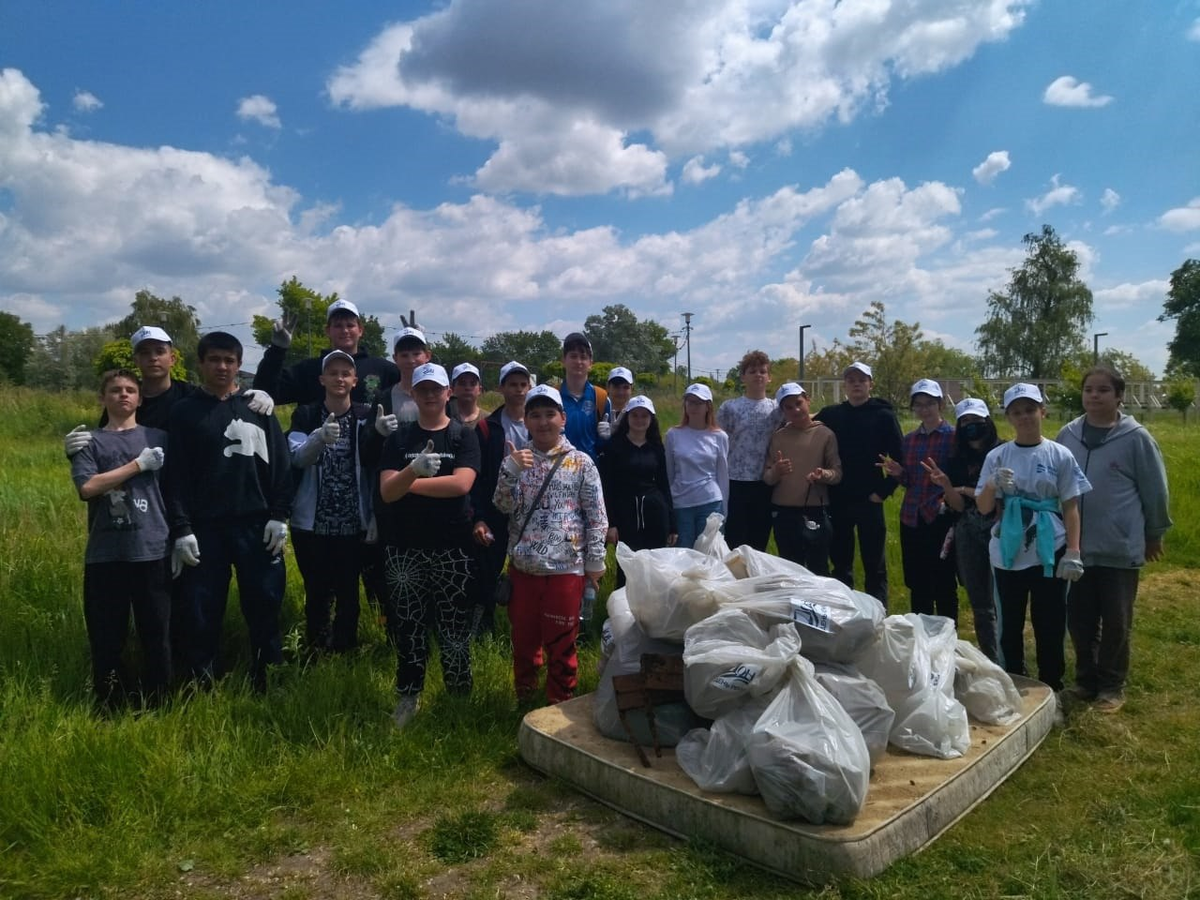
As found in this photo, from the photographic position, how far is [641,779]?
10.2 feet

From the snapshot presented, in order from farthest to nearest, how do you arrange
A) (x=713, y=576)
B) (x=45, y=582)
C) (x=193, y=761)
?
(x=45, y=582) < (x=713, y=576) < (x=193, y=761)

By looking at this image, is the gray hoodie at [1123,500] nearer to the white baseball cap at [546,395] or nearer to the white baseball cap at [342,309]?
the white baseball cap at [546,395]

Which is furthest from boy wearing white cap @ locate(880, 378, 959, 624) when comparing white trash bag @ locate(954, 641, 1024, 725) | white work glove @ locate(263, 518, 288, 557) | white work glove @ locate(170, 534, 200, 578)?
white work glove @ locate(170, 534, 200, 578)

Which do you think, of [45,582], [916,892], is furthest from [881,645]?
[45,582]

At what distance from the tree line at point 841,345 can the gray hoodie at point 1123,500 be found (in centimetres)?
1151

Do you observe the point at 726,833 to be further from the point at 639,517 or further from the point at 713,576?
the point at 639,517

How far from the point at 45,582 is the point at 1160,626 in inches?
299

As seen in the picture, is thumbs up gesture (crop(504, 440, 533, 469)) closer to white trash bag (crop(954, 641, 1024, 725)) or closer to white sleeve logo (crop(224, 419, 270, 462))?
white sleeve logo (crop(224, 419, 270, 462))

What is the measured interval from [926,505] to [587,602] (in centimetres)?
225

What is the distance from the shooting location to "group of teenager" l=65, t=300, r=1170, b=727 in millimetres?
3732

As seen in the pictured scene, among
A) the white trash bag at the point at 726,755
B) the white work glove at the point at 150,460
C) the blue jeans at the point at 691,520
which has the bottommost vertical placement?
the white trash bag at the point at 726,755

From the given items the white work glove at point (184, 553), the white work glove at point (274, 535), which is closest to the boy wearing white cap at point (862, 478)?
the white work glove at point (274, 535)

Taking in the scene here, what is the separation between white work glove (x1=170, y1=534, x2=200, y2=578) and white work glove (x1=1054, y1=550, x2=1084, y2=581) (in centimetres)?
422

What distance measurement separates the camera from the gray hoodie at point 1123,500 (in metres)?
4.13
